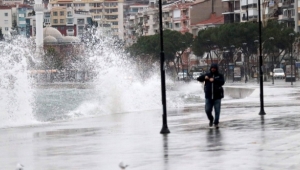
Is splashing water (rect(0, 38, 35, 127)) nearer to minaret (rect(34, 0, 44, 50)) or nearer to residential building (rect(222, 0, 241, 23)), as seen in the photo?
residential building (rect(222, 0, 241, 23))

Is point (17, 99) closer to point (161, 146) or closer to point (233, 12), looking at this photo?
point (161, 146)

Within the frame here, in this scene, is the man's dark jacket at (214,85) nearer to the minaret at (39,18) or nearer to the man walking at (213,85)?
the man walking at (213,85)

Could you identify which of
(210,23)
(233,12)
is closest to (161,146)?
(233,12)

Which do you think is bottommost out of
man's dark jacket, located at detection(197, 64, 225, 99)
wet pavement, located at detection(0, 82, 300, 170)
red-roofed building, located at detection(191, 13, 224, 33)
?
wet pavement, located at detection(0, 82, 300, 170)

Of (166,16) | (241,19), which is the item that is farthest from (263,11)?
(166,16)

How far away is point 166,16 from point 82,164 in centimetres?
18227

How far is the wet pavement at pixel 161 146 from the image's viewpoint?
51.5 feet

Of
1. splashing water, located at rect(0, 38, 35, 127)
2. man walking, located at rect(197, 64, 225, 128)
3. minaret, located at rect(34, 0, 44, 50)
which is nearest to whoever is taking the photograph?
man walking, located at rect(197, 64, 225, 128)

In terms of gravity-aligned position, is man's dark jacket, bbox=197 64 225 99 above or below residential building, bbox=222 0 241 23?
below

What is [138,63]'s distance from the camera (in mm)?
151875

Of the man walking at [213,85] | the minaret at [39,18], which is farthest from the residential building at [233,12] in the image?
the man walking at [213,85]

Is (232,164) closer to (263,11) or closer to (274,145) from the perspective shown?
(274,145)

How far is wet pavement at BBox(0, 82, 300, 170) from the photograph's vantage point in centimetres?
A: 1570

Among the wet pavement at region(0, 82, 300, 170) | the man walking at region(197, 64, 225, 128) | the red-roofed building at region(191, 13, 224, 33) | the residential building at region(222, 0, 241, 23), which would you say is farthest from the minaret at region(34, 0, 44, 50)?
the man walking at region(197, 64, 225, 128)
